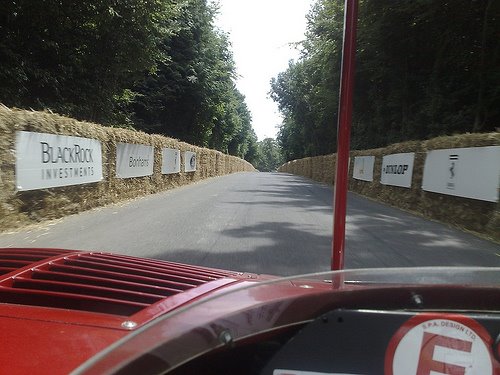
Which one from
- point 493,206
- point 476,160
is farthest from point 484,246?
point 476,160

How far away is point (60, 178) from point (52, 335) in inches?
354

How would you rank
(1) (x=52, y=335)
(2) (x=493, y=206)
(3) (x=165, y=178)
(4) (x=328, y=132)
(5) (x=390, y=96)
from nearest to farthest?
(1) (x=52, y=335) → (2) (x=493, y=206) → (3) (x=165, y=178) → (5) (x=390, y=96) → (4) (x=328, y=132)

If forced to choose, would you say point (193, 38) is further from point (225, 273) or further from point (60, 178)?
point (225, 273)

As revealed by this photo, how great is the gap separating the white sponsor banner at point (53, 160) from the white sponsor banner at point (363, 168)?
11941mm

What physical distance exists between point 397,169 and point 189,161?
13.6 metres

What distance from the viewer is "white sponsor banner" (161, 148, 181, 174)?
19.8 meters

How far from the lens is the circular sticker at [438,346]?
1.26 metres

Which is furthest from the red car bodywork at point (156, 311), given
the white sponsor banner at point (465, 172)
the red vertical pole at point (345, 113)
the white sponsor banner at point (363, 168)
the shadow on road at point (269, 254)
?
the white sponsor banner at point (363, 168)

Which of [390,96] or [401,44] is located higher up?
[401,44]

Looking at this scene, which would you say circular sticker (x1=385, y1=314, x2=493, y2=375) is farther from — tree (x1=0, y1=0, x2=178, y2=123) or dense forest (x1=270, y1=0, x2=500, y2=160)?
dense forest (x1=270, y1=0, x2=500, y2=160)

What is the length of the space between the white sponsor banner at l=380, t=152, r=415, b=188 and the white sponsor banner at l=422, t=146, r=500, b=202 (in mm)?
1430

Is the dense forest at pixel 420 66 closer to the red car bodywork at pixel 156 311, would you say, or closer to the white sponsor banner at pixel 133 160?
the white sponsor banner at pixel 133 160

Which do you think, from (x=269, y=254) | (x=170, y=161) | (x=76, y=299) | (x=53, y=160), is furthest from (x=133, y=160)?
(x=76, y=299)

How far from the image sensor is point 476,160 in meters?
9.69
